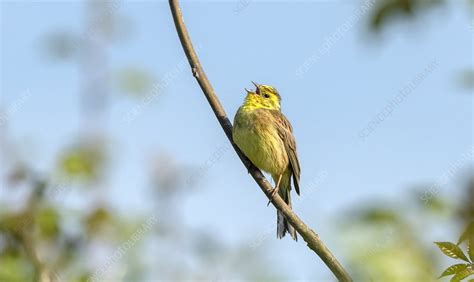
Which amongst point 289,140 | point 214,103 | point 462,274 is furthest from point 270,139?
point 462,274

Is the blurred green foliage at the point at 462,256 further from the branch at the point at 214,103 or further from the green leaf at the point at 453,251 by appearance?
the branch at the point at 214,103

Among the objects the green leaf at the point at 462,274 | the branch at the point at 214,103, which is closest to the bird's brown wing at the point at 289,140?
the branch at the point at 214,103

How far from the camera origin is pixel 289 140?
7766 millimetres

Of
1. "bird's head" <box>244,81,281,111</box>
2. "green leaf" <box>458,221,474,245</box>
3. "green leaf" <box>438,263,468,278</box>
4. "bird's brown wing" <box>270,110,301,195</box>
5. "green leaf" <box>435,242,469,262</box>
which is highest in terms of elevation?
"green leaf" <box>458,221,474,245</box>

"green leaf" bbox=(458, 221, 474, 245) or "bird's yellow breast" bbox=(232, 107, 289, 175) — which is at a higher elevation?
"green leaf" bbox=(458, 221, 474, 245)

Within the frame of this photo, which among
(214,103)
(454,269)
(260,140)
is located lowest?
(260,140)

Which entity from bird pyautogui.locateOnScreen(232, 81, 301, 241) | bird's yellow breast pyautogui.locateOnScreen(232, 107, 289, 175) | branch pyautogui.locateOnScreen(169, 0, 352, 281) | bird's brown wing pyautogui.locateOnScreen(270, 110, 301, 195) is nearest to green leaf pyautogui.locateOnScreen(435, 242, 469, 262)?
branch pyautogui.locateOnScreen(169, 0, 352, 281)

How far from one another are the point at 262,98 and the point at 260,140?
0.84m

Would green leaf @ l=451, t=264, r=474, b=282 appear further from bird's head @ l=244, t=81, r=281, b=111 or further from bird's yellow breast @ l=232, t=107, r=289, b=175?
bird's head @ l=244, t=81, r=281, b=111

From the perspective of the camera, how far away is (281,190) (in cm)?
772

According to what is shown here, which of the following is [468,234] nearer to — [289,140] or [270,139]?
[270,139]

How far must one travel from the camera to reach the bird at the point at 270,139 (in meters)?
7.03

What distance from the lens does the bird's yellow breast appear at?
7019 mm

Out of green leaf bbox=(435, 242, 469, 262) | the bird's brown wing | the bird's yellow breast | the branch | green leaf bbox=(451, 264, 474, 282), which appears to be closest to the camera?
green leaf bbox=(451, 264, 474, 282)
